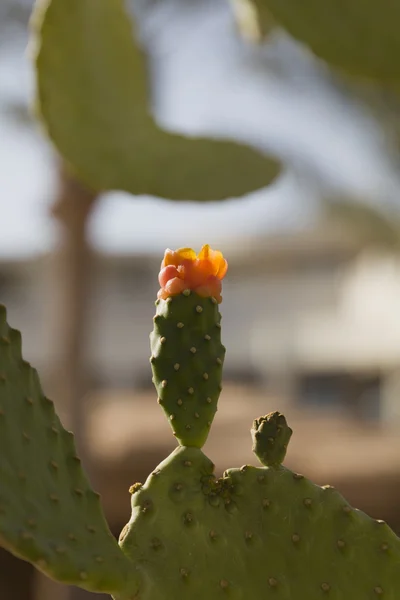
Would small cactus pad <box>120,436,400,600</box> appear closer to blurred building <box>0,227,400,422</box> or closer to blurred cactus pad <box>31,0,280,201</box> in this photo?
blurred cactus pad <box>31,0,280,201</box>

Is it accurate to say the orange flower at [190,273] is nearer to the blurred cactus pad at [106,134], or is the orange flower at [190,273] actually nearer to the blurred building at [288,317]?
the blurred cactus pad at [106,134]

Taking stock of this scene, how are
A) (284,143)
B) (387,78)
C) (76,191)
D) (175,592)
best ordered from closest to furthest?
(175,592)
(387,78)
(76,191)
(284,143)

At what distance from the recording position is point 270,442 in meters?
1.09

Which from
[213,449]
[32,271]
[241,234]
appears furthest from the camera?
[32,271]

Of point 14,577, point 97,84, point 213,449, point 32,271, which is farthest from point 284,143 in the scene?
point 32,271

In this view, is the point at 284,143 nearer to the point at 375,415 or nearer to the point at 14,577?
the point at 14,577

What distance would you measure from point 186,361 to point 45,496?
0.77ft

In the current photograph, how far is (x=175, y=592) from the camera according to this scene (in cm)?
102

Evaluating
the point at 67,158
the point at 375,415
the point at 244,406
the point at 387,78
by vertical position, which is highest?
the point at 375,415

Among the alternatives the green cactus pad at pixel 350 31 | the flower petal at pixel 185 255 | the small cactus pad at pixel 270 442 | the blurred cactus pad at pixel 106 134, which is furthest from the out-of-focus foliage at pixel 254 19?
the small cactus pad at pixel 270 442

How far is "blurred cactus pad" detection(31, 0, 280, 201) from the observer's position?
162 centimetres

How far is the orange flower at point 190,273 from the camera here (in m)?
1.10

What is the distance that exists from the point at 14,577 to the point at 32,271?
519 inches

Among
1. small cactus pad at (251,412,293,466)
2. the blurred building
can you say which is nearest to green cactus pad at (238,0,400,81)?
small cactus pad at (251,412,293,466)
